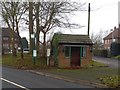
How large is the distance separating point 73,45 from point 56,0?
18.6 ft

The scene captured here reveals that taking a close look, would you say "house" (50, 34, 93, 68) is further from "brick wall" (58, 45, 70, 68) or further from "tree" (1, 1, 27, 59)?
"tree" (1, 1, 27, 59)

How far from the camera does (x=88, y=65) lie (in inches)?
1353

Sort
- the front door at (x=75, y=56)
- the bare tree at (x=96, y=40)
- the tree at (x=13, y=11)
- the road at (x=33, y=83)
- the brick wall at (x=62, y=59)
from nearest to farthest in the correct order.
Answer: the road at (x=33, y=83), the brick wall at (x=62, y=59), the front door at (x=75, y=56), the tree at (x=13, y=11), the bare tree at (x=96, y=40)

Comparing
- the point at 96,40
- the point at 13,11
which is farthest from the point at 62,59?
the point at 96,40

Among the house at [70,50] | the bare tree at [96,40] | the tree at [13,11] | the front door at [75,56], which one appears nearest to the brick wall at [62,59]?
the house at [70,50]

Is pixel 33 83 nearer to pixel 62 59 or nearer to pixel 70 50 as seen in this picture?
pixel 62 59

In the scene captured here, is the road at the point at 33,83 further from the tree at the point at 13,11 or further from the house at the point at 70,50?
the tree at the point at 13,11

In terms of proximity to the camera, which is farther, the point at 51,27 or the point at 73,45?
the point at 51,27

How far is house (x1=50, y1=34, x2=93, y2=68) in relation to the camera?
3338 centimetres

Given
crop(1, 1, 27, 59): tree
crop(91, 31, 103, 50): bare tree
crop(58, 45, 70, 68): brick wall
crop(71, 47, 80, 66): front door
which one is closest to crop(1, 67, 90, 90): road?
crop(58, 45, 70, 68): brick wall

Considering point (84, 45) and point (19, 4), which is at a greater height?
point (19, 4)

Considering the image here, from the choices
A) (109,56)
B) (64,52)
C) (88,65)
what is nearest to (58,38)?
(64,52)

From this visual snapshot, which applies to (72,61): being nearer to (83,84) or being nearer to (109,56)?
(83,84)

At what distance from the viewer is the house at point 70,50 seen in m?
33.4
